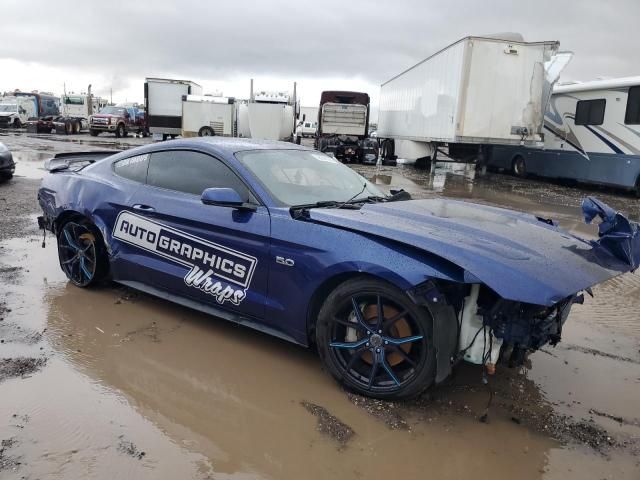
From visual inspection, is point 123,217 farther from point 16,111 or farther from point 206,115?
point 16,111

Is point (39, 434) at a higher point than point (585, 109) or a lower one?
lower

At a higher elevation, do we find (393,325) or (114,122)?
(114,122)

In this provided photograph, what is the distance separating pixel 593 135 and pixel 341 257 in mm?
14812

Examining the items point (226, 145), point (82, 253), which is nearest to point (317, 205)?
point (226, 145)

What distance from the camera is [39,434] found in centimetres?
280

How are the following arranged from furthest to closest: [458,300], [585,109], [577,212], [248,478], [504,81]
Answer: [585,109], [504,81], [577,212], [458,300], [248,478]

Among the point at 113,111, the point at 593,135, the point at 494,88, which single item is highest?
the point at 494,88

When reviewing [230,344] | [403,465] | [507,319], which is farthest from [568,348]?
[230,344]

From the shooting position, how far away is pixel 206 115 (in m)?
28.3

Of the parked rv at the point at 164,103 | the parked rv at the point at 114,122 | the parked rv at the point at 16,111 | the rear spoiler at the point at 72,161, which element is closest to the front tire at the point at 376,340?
the rear spoiler at the point at 72,161

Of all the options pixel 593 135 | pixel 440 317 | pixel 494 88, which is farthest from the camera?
pixel 593 135

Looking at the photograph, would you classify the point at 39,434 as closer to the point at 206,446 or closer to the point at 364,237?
the point at 206,446

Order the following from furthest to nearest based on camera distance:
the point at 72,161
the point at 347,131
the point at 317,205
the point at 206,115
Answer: the point at 206,115
the point at 347,131
the point at 72,161
the point at 317,205

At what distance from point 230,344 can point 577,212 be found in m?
9.92
